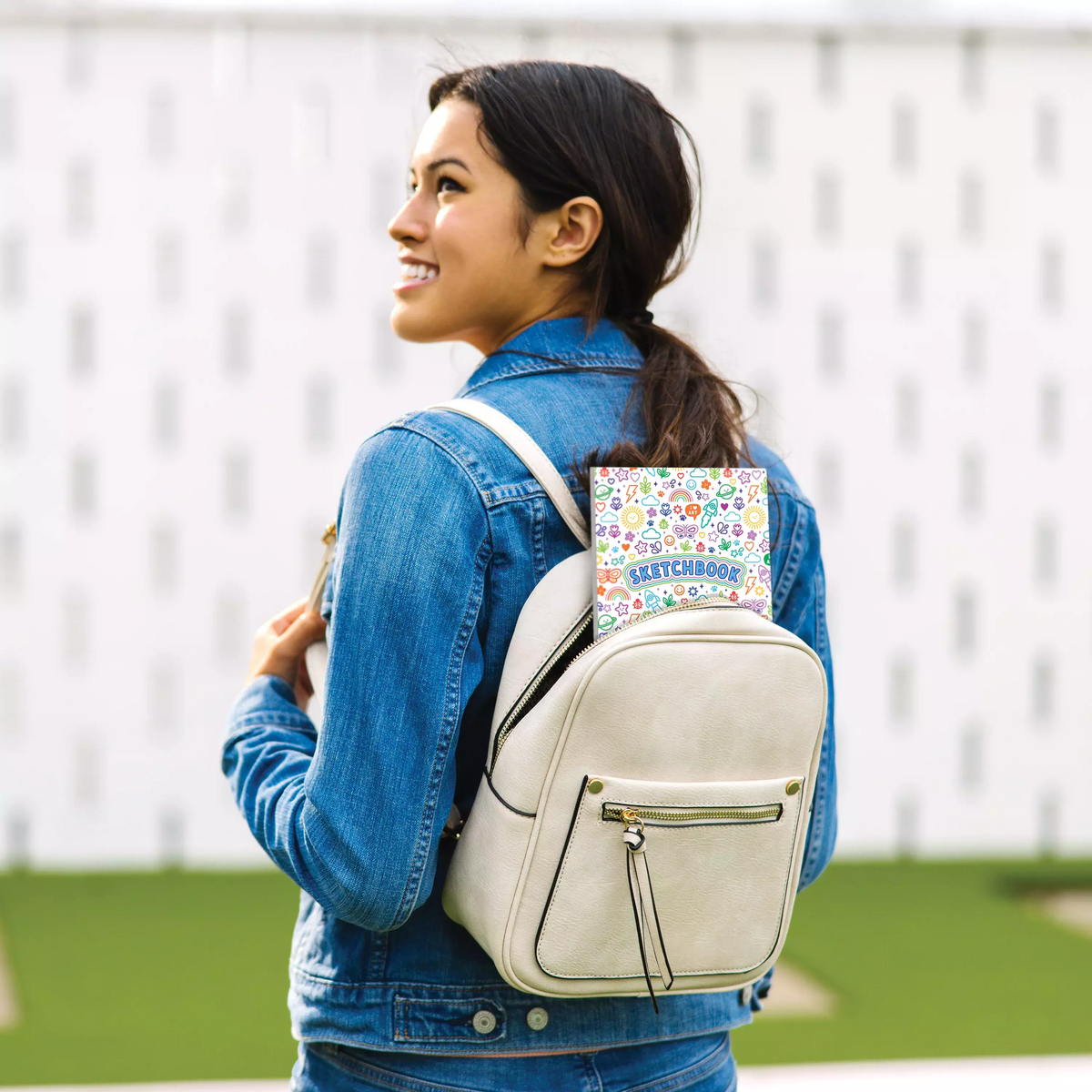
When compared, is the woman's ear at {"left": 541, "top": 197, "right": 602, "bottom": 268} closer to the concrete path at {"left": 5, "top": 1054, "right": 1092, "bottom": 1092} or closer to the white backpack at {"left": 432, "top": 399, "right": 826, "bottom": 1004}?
the white backpack at {"left": 432, "top": 399, "right": 826, "bottom": 1004}

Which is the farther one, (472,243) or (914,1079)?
(914,1079)

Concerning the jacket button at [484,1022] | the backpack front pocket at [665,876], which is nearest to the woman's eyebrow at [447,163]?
the backpack front pocket at [665,876]

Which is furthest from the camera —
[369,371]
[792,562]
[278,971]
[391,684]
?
[369,371]

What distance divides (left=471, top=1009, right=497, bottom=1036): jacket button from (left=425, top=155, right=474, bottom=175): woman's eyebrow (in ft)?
2.06

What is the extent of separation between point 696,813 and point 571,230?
46 centimetres

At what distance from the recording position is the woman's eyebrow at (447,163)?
1063 millimetres

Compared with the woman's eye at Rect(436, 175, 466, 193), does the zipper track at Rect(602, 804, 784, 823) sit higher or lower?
lower

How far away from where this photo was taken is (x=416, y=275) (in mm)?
1118

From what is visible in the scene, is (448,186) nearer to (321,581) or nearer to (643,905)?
(321,581)

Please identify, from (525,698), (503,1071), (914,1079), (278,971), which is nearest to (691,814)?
(525,698)

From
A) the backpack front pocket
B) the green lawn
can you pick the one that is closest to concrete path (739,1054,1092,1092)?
the green lawn

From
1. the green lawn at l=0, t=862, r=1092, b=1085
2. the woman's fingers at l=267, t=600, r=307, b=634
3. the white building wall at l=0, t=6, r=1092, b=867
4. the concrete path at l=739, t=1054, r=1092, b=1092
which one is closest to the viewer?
the woman's fingers at l=267, t=600, r=307, b=634

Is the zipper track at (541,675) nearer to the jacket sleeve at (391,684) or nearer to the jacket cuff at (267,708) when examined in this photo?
the jacket sleeve at (391,684)

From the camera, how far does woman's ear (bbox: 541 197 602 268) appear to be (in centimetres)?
106
